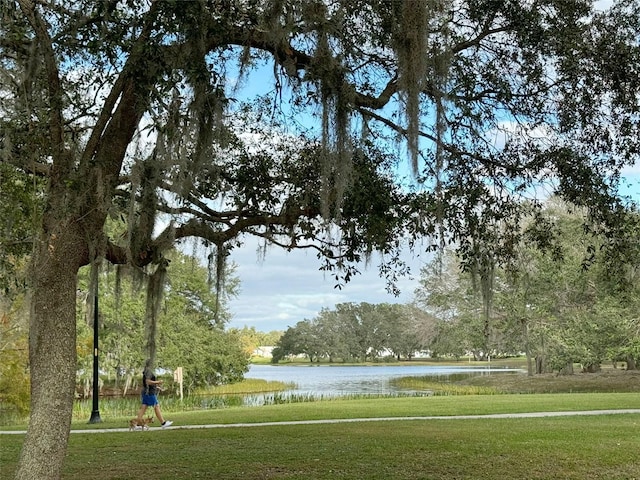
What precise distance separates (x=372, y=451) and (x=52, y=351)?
15.1ft

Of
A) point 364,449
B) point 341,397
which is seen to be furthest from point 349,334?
point 364,449

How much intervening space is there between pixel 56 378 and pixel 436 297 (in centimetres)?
2712

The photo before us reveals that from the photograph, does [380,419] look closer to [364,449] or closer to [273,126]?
[364,449]

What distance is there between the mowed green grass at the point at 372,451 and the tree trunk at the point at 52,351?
228 cm

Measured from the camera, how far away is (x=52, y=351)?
182 inches

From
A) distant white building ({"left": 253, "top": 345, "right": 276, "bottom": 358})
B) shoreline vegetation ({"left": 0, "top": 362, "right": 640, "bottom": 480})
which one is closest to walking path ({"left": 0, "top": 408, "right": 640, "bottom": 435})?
shoreline vegetation ({"left": 0, "top": 362, "right": 640, "bottom": 480})

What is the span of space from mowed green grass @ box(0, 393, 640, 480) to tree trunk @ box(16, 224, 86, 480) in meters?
2.28

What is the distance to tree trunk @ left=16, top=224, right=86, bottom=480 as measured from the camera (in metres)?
4.45

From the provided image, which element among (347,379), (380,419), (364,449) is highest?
(364,449)

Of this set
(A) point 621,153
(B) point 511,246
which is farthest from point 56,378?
(A) point 621,153

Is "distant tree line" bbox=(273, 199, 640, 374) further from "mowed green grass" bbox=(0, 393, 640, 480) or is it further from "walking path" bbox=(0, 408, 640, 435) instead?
"mowed green grass" bbox=(0, 393, 640, 480)

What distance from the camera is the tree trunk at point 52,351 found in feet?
14.6

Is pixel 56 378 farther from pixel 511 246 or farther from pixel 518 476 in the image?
pixel 518 476

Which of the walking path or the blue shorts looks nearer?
the walking path
